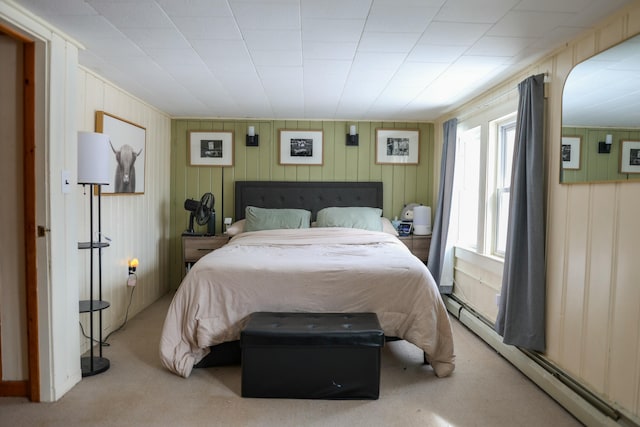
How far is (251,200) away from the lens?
502 cm

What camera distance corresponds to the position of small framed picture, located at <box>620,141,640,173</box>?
6.62ft

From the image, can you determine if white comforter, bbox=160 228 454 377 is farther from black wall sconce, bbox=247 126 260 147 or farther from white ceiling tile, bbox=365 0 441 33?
black wall sconce, bbox=247 126 260 147

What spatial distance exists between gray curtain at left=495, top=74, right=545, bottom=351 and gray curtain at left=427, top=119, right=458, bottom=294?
56.1 inches

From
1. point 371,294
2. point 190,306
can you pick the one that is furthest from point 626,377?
point 190,306

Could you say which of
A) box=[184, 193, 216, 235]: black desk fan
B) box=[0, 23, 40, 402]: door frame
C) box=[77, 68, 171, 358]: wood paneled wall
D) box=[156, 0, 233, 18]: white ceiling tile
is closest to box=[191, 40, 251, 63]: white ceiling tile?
box=[156, 0, 233, 18]: white ceiling tile

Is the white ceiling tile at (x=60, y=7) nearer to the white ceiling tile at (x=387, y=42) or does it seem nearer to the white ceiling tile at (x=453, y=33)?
the white ceiling tile at (x=387, y=42)

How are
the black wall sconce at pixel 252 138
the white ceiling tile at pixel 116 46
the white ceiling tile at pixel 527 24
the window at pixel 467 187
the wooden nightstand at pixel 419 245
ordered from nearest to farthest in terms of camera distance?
1. the white ceiling tile at pixel 527 24
2. the white ceiling tile at pixel 116 46
3. the window at pixel 467 187
4. the wooden nightstand at pixel 419 245
5. the black wall sconce at pixel 252 138

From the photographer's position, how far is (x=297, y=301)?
279 cm

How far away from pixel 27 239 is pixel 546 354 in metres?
3.38

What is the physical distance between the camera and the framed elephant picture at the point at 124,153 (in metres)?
3.52

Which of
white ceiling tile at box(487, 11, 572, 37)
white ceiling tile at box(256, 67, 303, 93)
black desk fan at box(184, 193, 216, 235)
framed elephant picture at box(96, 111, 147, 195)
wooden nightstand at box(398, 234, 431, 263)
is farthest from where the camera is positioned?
wooden nightstand at box(398, 234, 431, 263)

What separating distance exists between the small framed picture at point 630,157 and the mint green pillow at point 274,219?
3105 millimetres

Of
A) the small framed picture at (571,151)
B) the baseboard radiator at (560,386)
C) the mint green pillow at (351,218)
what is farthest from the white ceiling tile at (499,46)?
the mint green pillow at (351,218)

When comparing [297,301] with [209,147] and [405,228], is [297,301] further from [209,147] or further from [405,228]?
[209,147]
